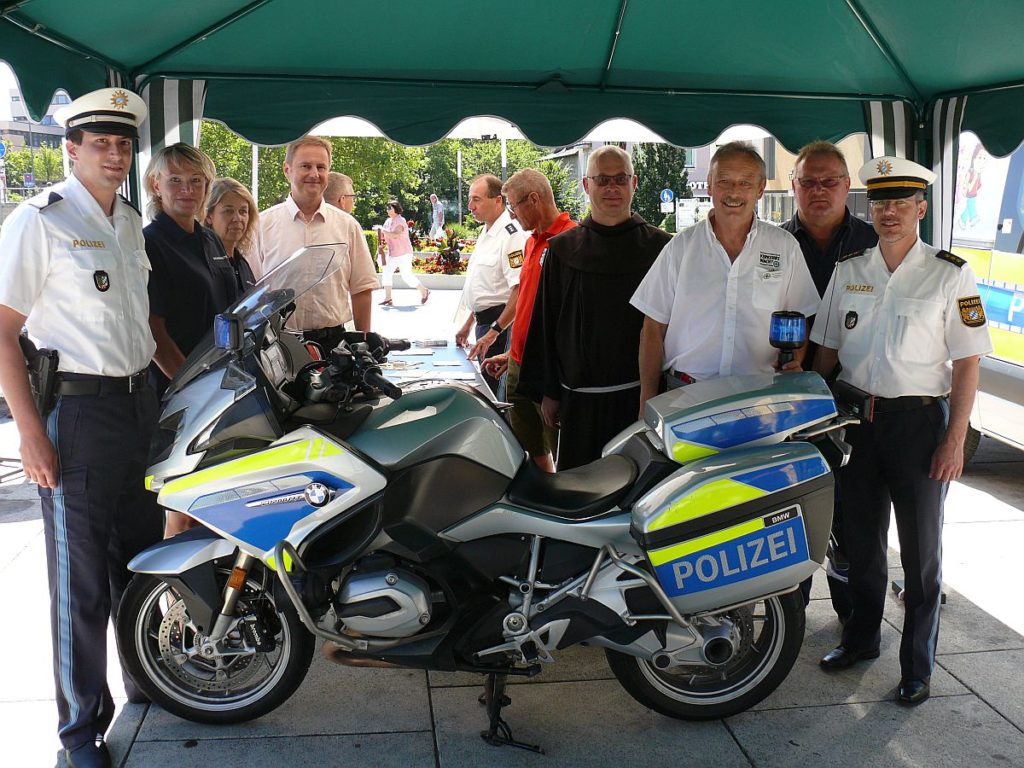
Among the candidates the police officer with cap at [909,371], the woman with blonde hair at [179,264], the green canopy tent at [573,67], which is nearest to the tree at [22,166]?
the green canopy tent at [573,67]

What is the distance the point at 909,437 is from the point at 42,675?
10.2 ft

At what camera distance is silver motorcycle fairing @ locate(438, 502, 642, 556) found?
2793mm

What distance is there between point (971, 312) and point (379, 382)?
187 centimetres

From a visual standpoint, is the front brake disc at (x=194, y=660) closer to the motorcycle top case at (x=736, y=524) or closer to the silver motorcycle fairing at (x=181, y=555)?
the silver motorcycle fairing at (x=181, y=555)

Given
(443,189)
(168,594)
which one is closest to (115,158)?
(168,594)

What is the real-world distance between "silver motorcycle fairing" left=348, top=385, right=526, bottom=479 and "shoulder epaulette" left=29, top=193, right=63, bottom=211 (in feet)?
3.50

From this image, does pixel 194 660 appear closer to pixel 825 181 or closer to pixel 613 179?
pixel 613 179

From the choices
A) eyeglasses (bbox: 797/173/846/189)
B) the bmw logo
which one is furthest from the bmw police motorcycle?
eyeglasses (bbox: 797/173/846/189)

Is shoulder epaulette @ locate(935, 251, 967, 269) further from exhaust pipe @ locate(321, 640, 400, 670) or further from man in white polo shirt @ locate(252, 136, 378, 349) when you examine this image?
man in white polo shirt @ locate(252, 136, 378, 349)

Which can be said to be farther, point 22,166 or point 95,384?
point 22,166

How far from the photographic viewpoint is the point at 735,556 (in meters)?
2.76

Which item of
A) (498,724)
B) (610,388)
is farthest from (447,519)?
(610,388)

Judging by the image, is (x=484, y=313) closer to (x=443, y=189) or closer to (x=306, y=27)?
(x=306, y=27)

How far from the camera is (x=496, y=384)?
18.8 feet
